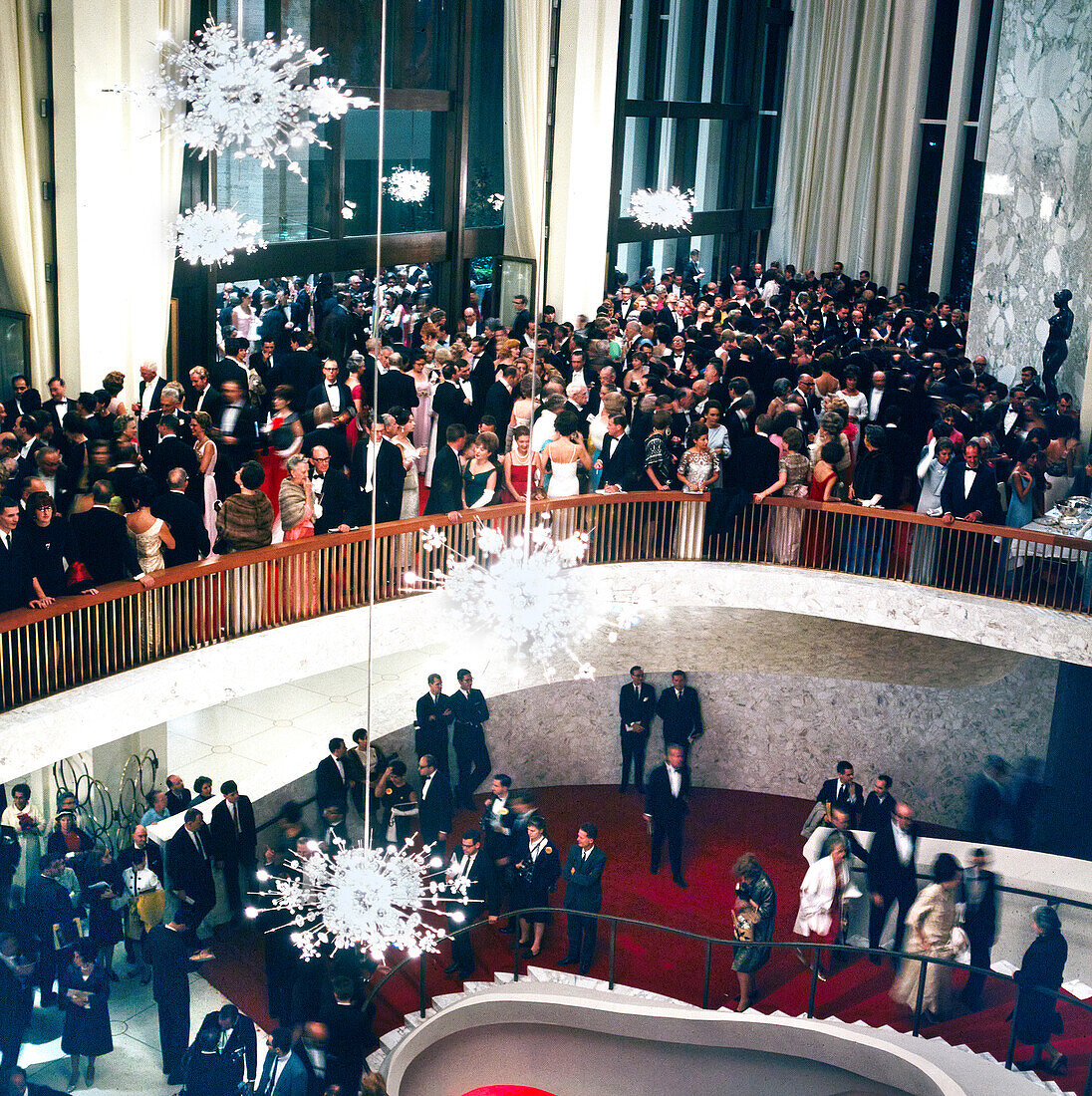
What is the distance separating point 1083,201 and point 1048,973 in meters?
7.08

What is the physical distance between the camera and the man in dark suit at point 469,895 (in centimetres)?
919

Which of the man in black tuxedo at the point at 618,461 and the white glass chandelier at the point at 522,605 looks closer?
the white glass chandelier at the point at 522,605

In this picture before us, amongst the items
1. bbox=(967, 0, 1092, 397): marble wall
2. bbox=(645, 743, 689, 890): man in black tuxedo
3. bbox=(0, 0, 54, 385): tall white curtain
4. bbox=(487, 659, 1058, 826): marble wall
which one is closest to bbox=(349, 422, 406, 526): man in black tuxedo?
bbox=(645, 743, 689, 890): man in black tuxedo

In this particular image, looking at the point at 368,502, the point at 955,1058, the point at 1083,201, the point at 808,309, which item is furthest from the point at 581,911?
the point at 808,309

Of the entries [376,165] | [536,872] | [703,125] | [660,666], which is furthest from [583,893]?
[703,125]

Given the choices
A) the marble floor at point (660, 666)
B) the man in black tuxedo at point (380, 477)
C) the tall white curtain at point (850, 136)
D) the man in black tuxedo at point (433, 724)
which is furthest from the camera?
the tall white curtain at point (850, 136)

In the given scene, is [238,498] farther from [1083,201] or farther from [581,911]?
[1083,201]

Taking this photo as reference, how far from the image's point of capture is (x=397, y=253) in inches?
565

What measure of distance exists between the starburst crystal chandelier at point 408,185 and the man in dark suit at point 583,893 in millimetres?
7951

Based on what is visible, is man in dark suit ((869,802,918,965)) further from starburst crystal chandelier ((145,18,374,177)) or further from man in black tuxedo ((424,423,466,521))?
starburst crystal chandelier ((145,18,374,177))

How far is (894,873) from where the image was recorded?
9.24 meters

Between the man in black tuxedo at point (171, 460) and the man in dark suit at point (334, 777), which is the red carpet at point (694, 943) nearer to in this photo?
the man in dark suit at point (334, 777)

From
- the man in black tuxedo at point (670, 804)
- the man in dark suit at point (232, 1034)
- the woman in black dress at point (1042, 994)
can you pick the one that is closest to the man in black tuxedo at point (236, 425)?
the man in dark suit at point (232, 1034)

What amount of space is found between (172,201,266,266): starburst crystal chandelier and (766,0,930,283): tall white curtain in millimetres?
12574
